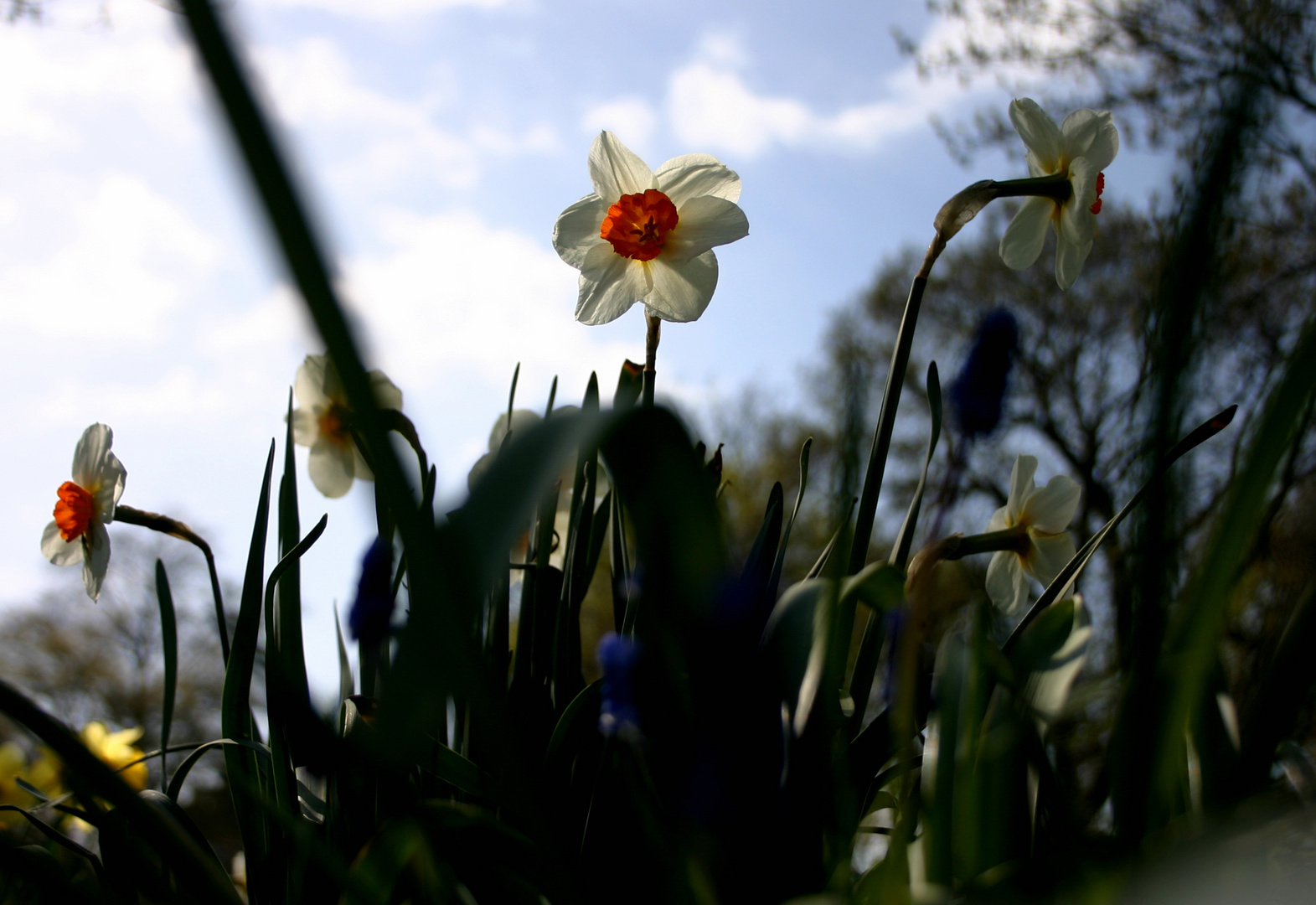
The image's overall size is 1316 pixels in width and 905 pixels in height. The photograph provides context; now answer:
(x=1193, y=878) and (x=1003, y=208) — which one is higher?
(x=1003, y=208)

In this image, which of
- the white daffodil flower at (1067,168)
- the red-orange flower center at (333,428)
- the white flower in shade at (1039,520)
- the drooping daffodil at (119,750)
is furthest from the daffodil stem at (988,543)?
the drooping daffodil at (119,750)

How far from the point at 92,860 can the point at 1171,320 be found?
0.58m

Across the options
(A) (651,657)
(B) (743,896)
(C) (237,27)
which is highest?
(C) (237,27)

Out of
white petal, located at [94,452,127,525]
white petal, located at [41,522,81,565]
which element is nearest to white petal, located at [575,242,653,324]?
white petal, located at [94,452,127,525]

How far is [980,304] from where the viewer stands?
24.6 ft

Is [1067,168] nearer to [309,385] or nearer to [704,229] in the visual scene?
[704,229]

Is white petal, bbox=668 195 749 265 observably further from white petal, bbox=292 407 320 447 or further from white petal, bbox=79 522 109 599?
white petal, bbox=79 522 109 599

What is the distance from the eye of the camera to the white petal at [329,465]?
0.77 metres

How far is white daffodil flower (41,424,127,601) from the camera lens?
657 millimetres

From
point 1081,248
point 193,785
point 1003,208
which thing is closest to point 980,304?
point 1003,208

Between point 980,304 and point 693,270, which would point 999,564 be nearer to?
point 693,270

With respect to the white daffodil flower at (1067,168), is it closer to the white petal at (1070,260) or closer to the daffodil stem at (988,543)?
the white petal at (1070,260)

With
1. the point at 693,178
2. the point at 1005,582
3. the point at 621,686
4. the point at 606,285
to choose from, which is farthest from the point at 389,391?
the point at 1005,582

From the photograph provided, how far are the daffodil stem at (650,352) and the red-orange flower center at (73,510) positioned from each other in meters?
0.49
